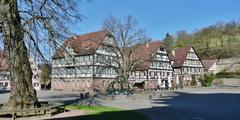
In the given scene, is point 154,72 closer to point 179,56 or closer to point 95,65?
point 179,56

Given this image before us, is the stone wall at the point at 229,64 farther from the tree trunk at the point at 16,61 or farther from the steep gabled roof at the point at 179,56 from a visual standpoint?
the tree trunk at the point at 16,61

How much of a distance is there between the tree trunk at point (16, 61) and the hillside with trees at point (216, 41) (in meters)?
77.3

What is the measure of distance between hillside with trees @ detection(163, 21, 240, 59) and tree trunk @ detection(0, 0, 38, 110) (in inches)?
3045

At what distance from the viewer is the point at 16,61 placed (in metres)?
18.9

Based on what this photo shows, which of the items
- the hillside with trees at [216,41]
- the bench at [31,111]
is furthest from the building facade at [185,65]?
the bench at [31,111]

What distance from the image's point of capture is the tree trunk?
18.1 metres

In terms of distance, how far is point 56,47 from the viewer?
18031 mm

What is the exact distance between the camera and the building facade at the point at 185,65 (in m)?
78.6

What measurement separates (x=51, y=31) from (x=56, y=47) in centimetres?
94

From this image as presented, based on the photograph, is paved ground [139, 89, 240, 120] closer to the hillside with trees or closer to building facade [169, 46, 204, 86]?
building facade [169, 46, 204, 86]

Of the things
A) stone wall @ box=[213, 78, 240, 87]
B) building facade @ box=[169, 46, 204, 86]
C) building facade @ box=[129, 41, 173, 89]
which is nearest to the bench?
building facade @ box=[129, 41, 173, 89]

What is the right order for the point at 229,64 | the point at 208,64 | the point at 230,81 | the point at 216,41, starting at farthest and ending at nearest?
the point at 216,41
the point at 208,64
the point at 229,64
the point at 230,81

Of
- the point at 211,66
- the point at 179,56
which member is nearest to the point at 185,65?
the point at 179,56

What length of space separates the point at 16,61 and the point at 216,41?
297 ft
